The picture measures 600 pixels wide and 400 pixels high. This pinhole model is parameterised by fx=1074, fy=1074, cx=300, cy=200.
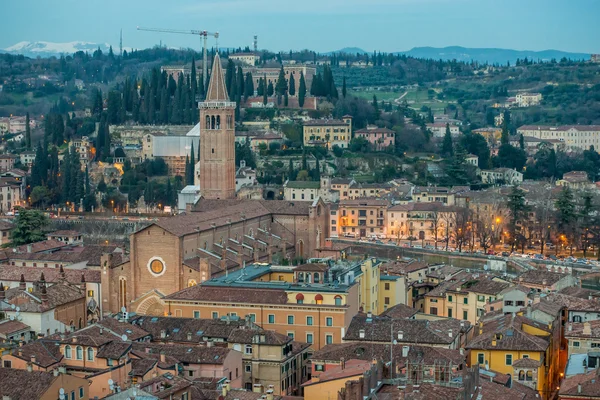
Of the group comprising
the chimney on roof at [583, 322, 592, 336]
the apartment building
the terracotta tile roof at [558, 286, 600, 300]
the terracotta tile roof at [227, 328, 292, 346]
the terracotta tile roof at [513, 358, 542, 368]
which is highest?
the chimney on roof at [583, 322, 592, 336]

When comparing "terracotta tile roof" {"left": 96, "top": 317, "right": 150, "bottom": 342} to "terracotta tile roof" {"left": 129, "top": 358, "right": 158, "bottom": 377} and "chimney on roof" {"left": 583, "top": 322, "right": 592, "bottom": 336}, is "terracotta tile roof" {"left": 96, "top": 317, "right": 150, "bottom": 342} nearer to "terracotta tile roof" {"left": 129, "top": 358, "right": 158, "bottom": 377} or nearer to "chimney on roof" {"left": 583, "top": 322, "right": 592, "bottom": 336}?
"terracotta tile roof" {"left": 129, "top": 358, "right": 158, "bottom": 377}

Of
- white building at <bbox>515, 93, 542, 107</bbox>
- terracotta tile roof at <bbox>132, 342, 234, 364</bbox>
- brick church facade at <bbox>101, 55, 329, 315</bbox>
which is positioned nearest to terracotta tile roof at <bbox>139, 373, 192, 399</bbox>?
terracotta tile roof at <bbox>132, 342, 234, 364</bbox>

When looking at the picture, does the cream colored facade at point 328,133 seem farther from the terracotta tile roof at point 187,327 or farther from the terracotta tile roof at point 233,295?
the terracotta tile roof at point 187,327

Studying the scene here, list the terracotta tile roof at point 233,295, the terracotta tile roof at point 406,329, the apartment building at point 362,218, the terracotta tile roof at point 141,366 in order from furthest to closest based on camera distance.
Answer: the apartment building at point 362,218
the terracotta tile roof at point 233,295
the terracotta tile roof at point 406,329
the terracotta tile roof at point 141,366

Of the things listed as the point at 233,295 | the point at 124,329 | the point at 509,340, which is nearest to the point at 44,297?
the point at 124,329

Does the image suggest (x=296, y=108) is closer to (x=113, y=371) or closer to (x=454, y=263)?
(x=454, y=263)

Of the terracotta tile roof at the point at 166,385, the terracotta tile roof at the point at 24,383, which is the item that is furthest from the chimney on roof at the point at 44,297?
the terracotta tile roof at the point at 166,385
